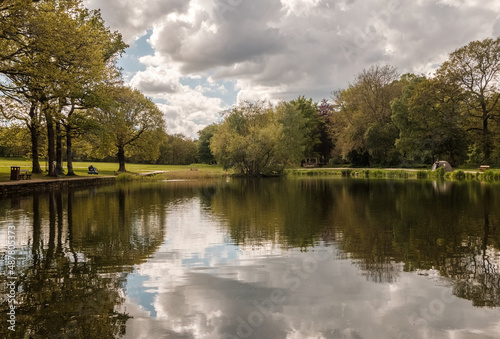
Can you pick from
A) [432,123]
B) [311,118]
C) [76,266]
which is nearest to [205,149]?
[311,118]

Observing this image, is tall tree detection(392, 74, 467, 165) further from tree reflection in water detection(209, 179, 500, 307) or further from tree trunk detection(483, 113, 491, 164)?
tree reflection in water detection(209, 179, 500, 307)

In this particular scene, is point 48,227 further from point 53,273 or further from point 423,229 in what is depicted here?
point 423,229

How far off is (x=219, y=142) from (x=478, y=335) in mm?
50266

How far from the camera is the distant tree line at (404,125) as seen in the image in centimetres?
4912

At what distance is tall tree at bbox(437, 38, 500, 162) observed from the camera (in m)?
47.9

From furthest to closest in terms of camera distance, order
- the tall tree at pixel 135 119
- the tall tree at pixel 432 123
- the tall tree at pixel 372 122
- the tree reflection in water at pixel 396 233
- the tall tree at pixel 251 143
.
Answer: the tall tree at pixel 372 122, the tall tree at pixel 135 119, the tall tree at pixel 251 143, the tall tree at pixel 432 123, the tree reflection in water at pixel 396 233

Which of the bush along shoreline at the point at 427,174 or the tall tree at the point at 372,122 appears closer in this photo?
the bush along shoreline at the point at 427,174

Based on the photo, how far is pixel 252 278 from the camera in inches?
292

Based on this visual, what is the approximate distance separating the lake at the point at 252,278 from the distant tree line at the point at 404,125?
40.3 meters

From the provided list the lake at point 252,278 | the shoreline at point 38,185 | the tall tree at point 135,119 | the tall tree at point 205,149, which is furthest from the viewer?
the tall tree at point 205,149

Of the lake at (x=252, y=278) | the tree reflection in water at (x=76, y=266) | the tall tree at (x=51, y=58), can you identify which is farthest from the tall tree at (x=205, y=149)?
the lake at (x=252, y=278)

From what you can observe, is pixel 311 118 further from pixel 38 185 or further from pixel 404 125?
pixel 38 185

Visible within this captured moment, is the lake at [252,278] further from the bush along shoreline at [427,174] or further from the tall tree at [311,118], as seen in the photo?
the tall tree at [311,118]

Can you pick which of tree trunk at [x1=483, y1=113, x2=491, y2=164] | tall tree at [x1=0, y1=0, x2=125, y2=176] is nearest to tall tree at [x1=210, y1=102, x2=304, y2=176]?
tall tree at [x1=0, y1=0, x2=125, y2=176]
